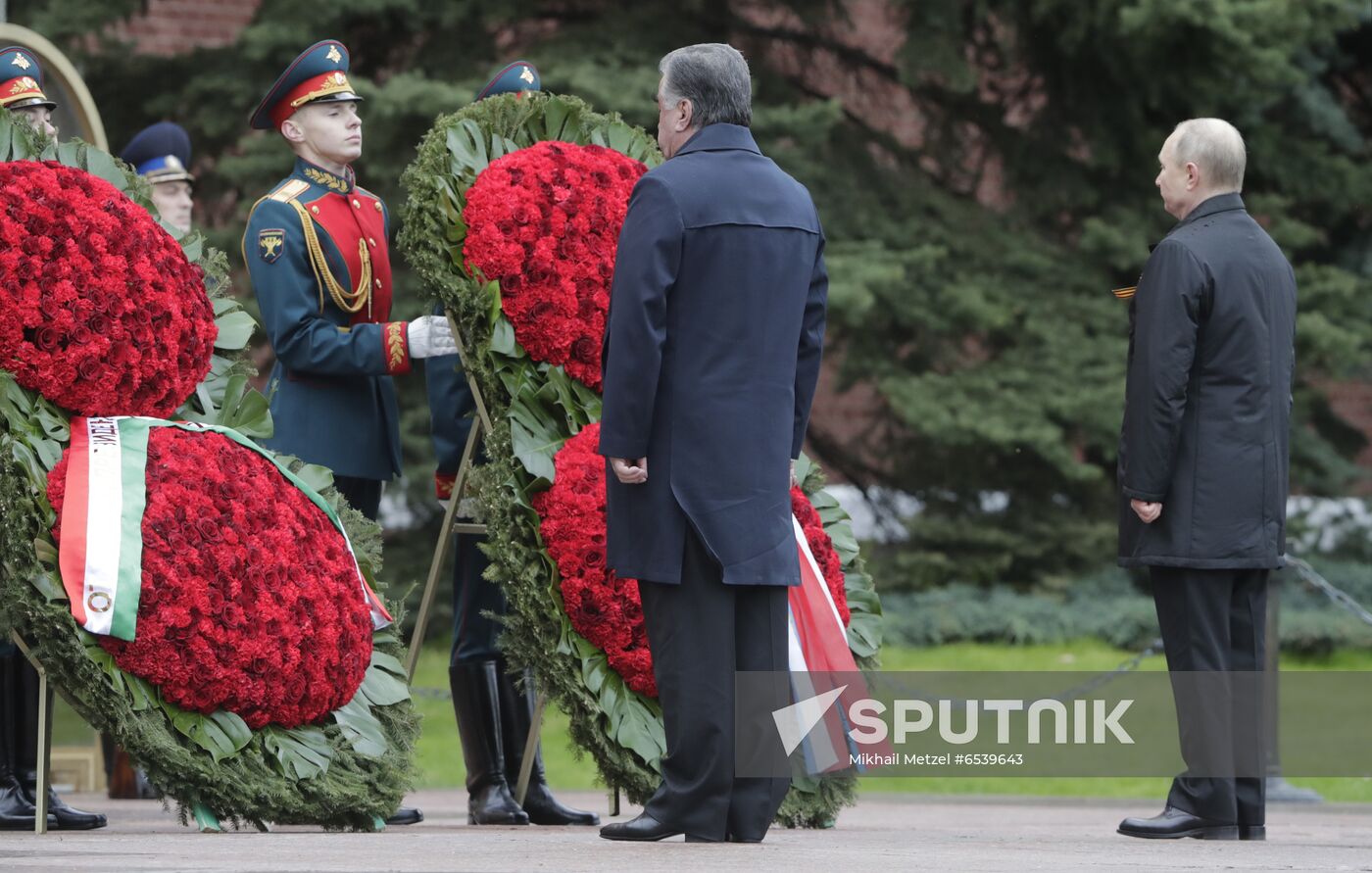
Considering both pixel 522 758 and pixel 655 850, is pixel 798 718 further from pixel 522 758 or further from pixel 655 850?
pixel 522 758

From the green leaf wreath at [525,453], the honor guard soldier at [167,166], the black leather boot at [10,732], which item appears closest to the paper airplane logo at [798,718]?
the green leaf wreath at [525,453]

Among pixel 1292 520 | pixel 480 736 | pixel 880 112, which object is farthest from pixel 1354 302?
pixel 480 736

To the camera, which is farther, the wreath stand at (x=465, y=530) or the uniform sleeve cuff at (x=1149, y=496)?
the wreath stand at (x=465, y=530)

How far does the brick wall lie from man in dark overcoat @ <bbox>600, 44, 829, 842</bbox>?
8.37 metres

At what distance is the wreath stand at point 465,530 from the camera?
232 inches

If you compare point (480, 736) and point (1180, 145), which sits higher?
point (1180, 145)

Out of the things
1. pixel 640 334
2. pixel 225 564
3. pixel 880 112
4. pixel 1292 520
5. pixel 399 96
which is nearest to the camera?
pixel 640 334

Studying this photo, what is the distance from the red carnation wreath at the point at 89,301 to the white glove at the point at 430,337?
62 centimetres

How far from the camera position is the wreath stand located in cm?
589

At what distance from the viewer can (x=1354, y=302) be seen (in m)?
11.6

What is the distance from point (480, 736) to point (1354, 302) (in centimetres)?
694

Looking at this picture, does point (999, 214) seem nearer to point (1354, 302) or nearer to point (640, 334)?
point (1354, 302)

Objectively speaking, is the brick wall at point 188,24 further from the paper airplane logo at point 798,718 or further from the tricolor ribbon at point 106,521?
the paper airplane logo at point 798,718

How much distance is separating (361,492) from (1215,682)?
2535 mm
